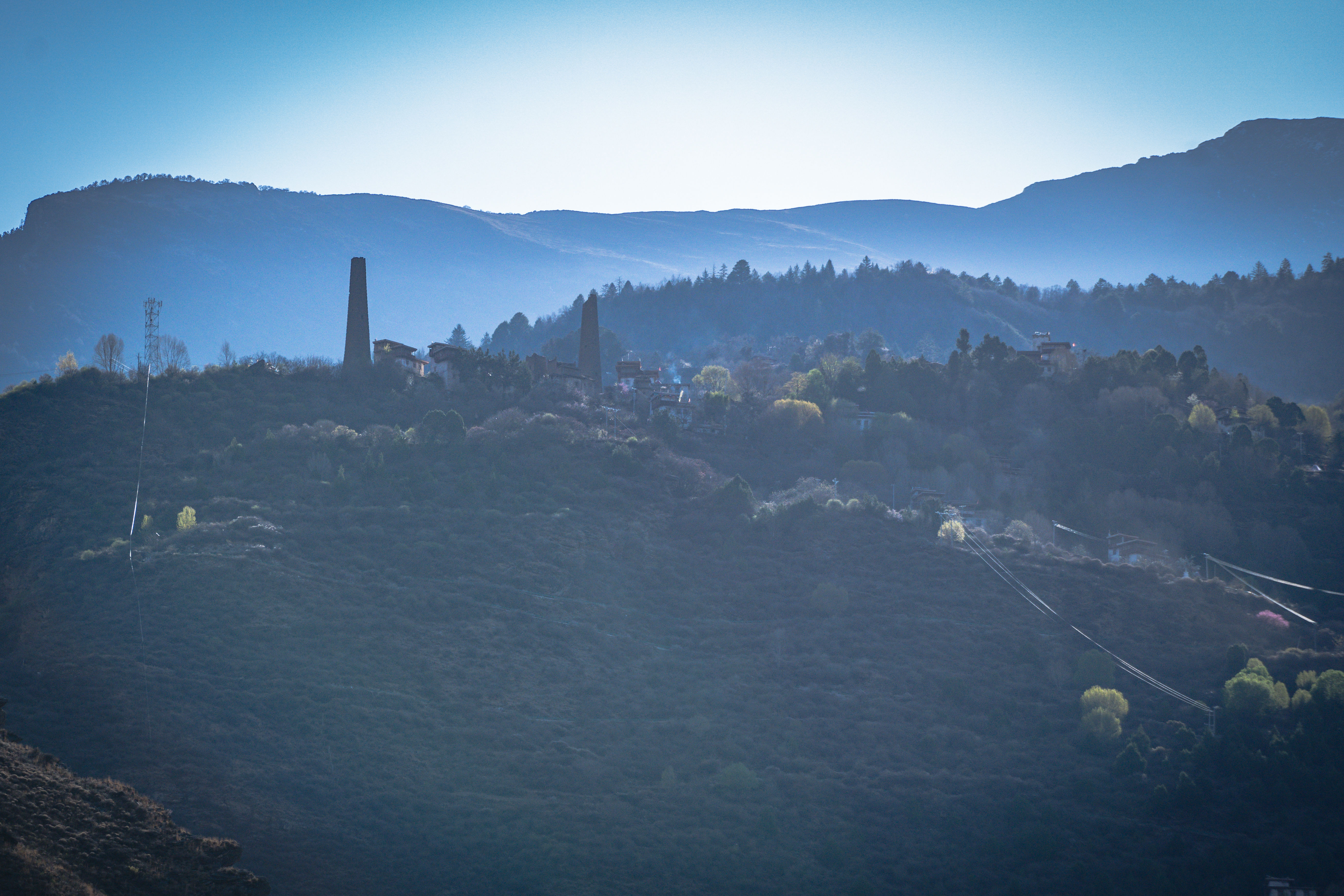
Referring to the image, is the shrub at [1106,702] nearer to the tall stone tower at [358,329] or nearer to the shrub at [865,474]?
the shrub at [865,474]

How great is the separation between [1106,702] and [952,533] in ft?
49.7

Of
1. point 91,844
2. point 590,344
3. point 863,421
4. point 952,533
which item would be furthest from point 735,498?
point 91,844

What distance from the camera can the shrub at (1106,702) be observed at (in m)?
32.6

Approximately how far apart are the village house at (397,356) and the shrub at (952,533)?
105 ft

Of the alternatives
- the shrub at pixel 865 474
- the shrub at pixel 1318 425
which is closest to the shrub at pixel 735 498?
the shrub at pixel 865 474

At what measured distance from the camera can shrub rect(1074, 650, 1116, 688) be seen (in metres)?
35.1

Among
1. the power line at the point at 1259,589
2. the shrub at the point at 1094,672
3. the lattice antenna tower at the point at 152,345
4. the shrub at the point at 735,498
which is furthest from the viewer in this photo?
the shrub at the point at 735,498

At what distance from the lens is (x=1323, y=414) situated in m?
72.4

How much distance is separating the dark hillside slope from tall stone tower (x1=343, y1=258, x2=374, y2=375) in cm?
867

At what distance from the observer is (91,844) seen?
1563 centimetres

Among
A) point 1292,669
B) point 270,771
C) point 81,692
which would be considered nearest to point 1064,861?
point 1292,669

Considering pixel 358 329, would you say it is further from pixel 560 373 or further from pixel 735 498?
pixel 735 498

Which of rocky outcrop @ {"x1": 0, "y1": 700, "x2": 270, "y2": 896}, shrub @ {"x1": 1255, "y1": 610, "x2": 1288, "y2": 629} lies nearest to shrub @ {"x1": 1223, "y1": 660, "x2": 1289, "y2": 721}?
shrub @ {"x1": 1255, "y1": 610, "x2": 1288, "y2": 629}

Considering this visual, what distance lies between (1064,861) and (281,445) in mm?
37580
